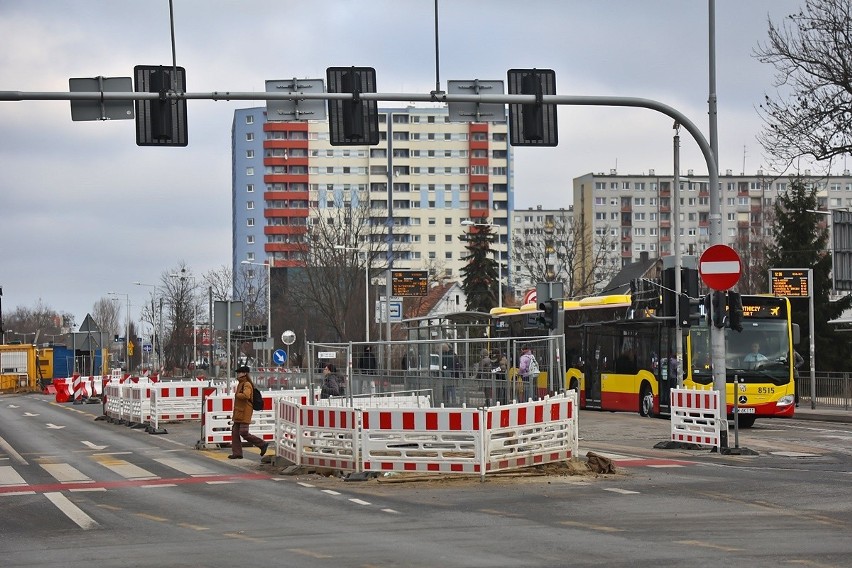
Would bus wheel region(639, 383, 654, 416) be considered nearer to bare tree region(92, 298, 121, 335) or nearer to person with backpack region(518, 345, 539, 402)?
person with backpack region(518, 345, 539, 402)

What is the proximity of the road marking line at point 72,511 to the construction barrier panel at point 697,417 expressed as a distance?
11409mm

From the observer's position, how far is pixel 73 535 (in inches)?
500

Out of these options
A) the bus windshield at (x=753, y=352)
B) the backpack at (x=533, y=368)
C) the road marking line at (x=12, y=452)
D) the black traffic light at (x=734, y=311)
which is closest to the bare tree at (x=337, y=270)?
the bus windshield at (x=753, y=352)

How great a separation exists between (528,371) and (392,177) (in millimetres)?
128860

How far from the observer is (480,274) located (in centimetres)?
9919

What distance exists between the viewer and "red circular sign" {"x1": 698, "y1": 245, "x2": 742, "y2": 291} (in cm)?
2223

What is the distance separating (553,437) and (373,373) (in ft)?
11.0

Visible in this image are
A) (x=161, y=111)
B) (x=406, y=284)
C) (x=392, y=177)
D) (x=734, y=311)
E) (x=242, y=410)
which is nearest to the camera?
(x=161, y=111)

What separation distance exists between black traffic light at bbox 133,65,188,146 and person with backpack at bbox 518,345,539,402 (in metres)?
6.68

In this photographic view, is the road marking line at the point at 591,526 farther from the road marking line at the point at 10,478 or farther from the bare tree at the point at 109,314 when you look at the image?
the bare tree at the point at 109,314

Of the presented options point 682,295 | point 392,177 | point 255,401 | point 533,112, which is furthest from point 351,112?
point 392,177

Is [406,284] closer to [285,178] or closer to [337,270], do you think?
[337,270]

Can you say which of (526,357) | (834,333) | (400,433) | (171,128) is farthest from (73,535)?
(834,333)

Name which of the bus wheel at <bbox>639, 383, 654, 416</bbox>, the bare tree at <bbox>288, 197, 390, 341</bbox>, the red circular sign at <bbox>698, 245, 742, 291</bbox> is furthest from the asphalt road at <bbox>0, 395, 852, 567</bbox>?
the bare tree at <bbox>288, 197, 390, 341</bbox>
